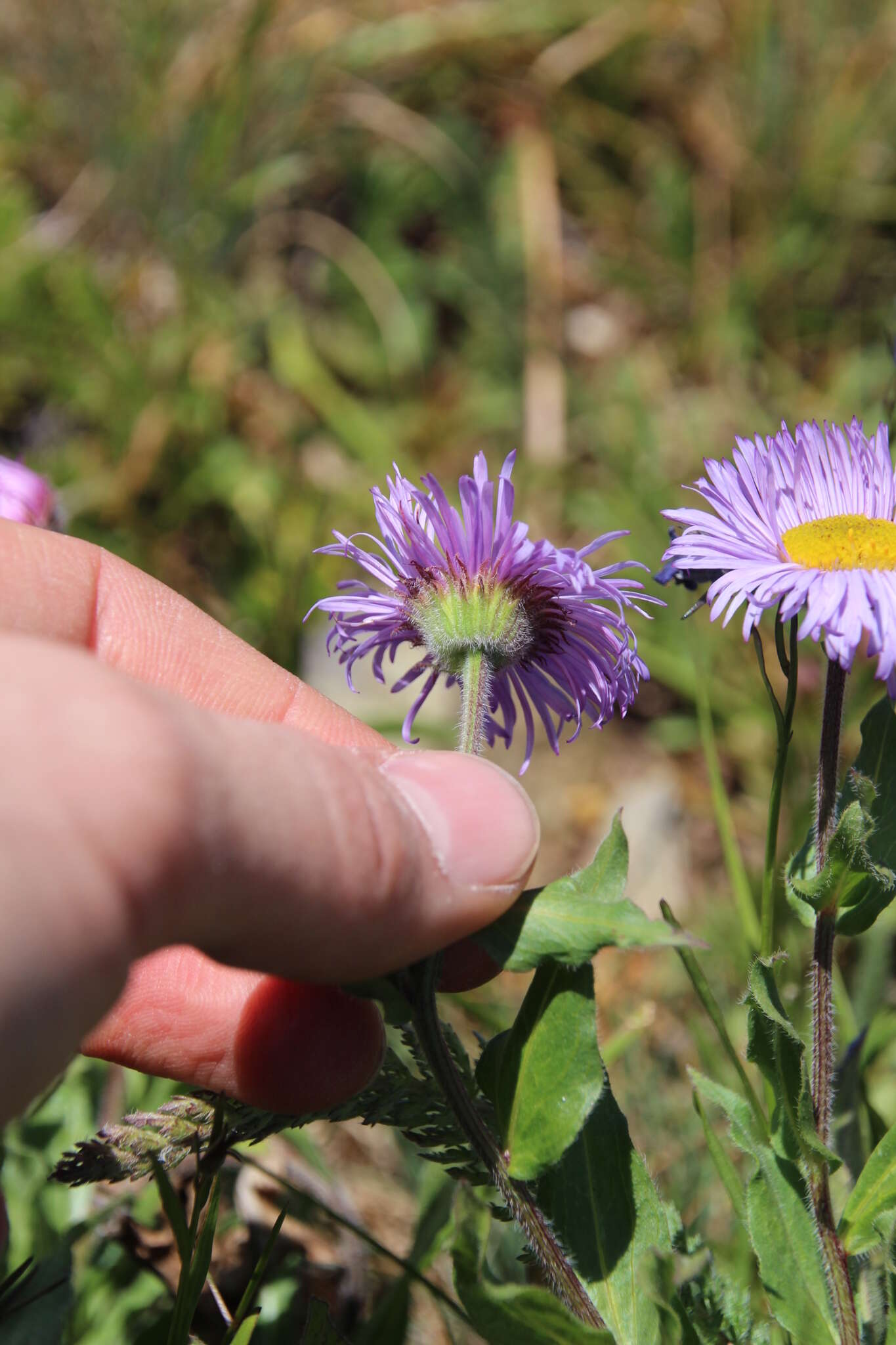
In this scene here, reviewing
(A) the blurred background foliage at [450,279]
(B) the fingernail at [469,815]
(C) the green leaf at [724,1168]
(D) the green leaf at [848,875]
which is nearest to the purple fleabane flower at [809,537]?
(D) the green leaf at [848,875]

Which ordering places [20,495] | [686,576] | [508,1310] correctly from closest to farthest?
1. [508,1310]
2. [686,576]
3. [20,495]

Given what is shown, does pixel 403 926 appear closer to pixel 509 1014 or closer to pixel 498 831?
pixel 498 831

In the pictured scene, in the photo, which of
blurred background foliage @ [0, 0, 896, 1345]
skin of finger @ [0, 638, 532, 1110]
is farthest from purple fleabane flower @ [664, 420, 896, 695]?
blurred background foliage @ [0, 0, 896, 1345]

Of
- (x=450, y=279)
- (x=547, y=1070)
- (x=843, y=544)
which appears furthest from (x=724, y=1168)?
(x=450, y=279)

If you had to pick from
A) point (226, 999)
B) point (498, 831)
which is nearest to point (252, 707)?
point (226, 999)

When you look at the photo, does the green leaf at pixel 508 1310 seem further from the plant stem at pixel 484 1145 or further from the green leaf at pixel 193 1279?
the green leaf at pixel 193 1279

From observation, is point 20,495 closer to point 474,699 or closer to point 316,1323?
point 474,699
